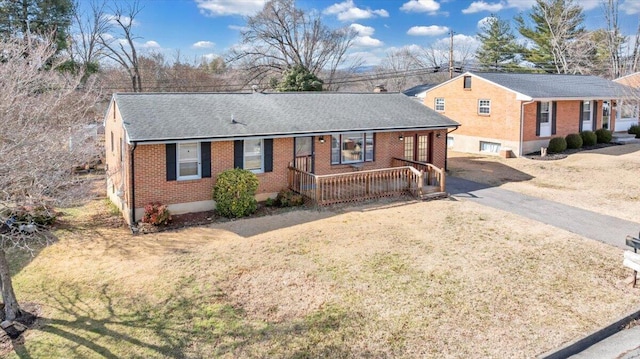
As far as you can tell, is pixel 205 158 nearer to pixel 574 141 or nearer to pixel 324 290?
pixel 324 290

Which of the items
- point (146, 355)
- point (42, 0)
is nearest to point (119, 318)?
point (146, 355)

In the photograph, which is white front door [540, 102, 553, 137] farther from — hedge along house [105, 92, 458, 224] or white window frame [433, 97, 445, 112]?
hedge along house [105, 92, 458, 224]

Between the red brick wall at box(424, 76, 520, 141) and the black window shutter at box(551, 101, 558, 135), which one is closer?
the red brick wall at box(424, 76, 520, 141)

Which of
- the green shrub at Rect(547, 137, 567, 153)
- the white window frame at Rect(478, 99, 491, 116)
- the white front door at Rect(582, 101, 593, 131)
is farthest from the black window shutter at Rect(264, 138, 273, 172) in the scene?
the white front door at Rect(582, 101, 593, 131)

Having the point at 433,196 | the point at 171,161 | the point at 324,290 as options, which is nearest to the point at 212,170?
the point at 171,161

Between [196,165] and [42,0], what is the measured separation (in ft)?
65.9

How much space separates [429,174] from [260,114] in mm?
7299

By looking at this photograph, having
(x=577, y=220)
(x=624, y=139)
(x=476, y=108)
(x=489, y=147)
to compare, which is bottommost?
(x=577, y=220)

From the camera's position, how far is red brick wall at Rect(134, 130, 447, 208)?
47.3ft

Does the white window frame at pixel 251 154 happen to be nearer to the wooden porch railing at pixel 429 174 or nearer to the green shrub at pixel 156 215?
→ the green shrub at pixel 156 215

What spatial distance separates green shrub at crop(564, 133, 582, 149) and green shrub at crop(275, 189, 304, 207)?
20.3 meters

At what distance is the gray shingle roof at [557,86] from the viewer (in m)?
27.3

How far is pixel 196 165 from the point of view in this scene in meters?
15.3

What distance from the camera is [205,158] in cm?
1526
